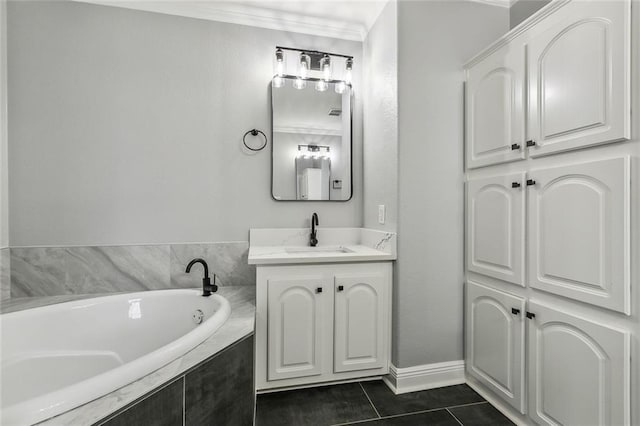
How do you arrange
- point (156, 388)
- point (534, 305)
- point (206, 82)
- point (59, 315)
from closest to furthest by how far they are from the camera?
1. point (156, 388)
2. point (534, 305)
3. point (59, 315)
4. point (206, 82)

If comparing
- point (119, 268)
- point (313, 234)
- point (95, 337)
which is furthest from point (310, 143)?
point (95, 337)

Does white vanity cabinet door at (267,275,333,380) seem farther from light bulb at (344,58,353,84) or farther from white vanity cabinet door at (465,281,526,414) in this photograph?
light bulb at (344,58,353,84)

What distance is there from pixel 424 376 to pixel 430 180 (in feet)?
4.06

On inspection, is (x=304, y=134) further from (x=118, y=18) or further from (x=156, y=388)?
(x=156, y=388)

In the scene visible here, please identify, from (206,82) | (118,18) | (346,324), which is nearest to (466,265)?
(346,324)

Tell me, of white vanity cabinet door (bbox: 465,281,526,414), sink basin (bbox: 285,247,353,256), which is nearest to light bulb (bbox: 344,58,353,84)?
sink basin (bbox: 285,247,353,256)

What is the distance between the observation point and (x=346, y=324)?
189cm

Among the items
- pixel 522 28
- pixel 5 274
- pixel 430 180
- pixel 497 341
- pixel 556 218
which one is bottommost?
pixel 497 341

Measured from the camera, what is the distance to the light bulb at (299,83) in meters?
2.34

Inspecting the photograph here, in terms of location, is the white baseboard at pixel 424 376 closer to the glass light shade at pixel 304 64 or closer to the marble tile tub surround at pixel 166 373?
the marble tile tub surround at pixel 166 373

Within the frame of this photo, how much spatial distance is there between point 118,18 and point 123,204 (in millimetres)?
1301

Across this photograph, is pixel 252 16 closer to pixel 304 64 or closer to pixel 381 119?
pixel 304 64

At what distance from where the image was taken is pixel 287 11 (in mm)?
2260

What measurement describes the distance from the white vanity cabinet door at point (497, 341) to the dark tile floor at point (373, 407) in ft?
0.49
